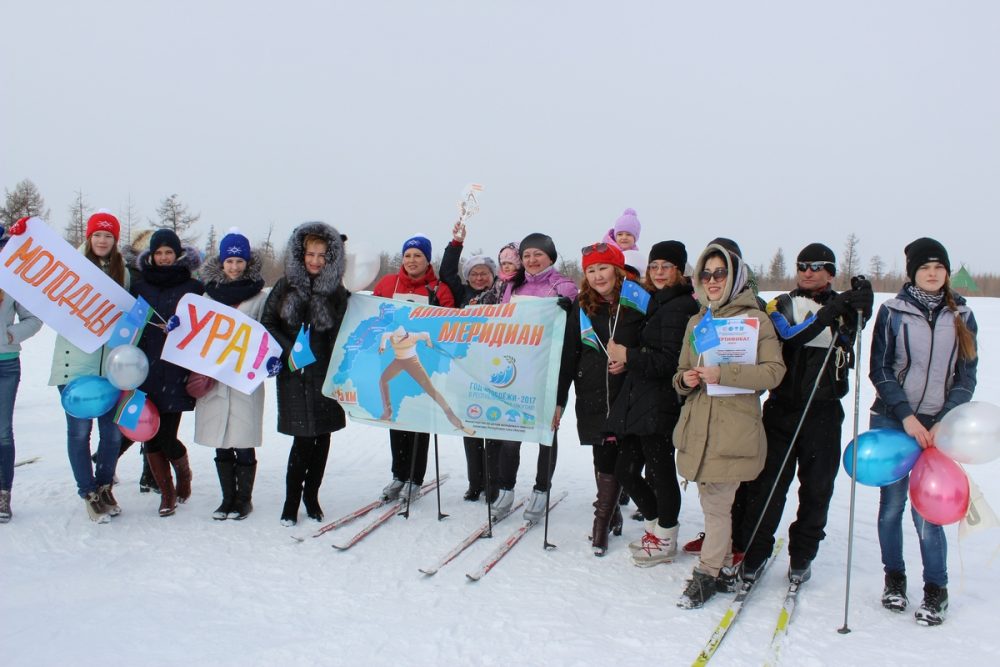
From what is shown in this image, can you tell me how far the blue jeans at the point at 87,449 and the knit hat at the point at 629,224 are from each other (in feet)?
16.1

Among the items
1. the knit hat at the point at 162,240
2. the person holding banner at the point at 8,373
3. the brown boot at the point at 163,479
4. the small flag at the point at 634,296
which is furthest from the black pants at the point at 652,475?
the person holding banner at the point at 8,373

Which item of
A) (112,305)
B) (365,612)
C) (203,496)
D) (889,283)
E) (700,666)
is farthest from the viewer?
(889,283)

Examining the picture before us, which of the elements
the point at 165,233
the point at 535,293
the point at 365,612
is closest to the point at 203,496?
the point at 165,233

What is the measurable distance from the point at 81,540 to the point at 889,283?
48242 mm

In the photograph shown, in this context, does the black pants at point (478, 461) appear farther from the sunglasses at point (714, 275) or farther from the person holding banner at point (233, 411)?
the sunglasses at point (714, 275)

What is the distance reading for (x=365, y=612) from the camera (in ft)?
13.3

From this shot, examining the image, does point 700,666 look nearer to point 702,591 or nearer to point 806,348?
point 702,591

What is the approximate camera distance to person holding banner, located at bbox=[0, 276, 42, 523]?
5.30m

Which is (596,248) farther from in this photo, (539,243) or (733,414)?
(733,414)

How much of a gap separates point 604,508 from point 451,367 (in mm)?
1638

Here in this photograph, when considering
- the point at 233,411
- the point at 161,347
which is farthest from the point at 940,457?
the point at 161,347

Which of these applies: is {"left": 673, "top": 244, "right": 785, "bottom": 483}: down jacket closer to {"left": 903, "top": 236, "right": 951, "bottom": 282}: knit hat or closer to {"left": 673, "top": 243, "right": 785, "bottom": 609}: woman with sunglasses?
{"left": 673, "top": 243, "right": 785, "bottom": 609}: woman with sunglasses

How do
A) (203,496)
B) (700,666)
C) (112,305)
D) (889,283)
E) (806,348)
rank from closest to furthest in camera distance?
1. (700,666)
2. (806,348)
3. (112,305)
4. (203,496)
5. (889,283)

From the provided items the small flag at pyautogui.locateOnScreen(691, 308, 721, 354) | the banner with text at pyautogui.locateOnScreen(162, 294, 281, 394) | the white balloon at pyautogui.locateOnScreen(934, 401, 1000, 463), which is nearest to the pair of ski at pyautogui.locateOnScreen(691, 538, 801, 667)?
the white balloon at pyautogui.locateOnScreen(934, 401, 1000, 463)
